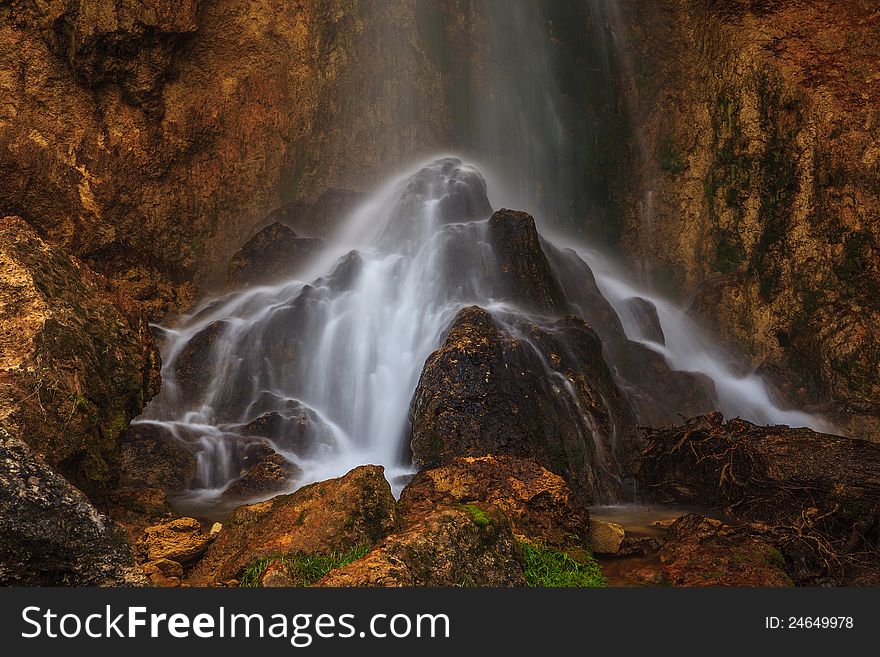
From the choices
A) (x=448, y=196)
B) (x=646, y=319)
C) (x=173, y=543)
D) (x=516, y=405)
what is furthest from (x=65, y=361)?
(x=646, y=319)

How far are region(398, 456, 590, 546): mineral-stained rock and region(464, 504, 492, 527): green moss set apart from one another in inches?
50.5

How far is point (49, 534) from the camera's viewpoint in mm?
3574

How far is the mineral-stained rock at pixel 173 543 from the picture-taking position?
578 centimetres

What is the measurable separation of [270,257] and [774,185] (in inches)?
474

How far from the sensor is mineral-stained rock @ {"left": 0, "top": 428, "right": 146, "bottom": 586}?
3.44 meters

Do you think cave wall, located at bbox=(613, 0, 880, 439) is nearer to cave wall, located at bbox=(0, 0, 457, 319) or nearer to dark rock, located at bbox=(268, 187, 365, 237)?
cave wall, located at bbox=(0, 0, 457, 319)

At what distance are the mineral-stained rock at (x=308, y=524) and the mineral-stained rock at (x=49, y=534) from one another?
1555 millimetres

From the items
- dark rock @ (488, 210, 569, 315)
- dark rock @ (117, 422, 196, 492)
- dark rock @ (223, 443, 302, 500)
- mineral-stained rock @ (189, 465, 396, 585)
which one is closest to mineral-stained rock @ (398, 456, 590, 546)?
mineral-stained rock @ (189, 465, 396, 585)

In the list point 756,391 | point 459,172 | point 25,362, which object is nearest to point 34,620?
point 25,362

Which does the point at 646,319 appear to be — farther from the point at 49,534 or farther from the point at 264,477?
the point at 49,534

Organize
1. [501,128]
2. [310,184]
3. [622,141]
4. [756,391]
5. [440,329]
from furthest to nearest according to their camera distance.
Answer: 1. [501,128]
2. [622,141]
3. [310,184]
4. [756,391]
5. [440,329]

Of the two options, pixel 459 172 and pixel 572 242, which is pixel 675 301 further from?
pixel 459 172

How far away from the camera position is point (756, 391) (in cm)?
1484

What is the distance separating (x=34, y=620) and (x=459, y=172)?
52.4 feet
